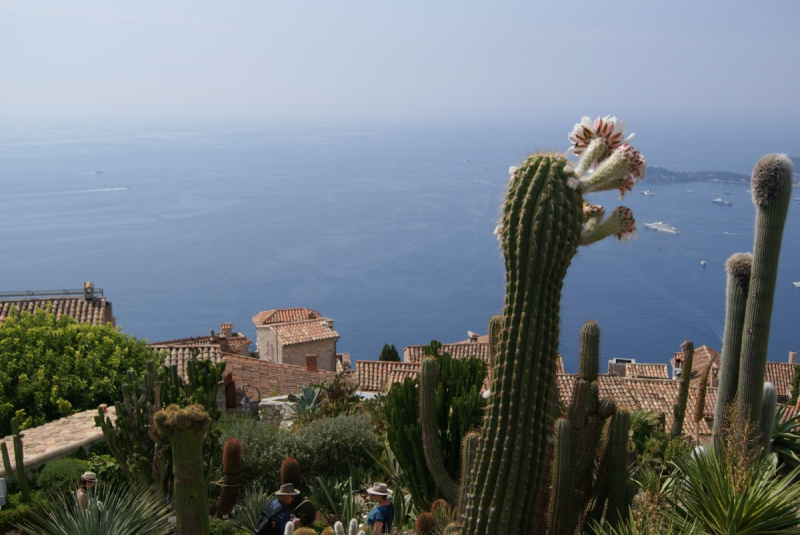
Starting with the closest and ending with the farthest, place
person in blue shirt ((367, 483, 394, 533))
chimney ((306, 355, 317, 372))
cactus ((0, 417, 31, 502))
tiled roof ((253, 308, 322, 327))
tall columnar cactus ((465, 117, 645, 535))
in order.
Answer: tall columnar cactus ((465, 117, 645, 535)) → person in blue shirt ((367, 483, 394, 533)) → cactus ((0, 417, 31, 502)) → chimney ((306, 355, 317, 372)) → tiled roof ((253, 308, 322, 327))

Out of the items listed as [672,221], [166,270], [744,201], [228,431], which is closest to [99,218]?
[166,270]

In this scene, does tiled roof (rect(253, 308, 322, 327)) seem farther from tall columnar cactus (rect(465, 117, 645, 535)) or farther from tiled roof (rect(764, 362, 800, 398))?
tall columnar cactus (rect(465, 117, 645, 535))

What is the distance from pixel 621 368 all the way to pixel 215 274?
9508cm

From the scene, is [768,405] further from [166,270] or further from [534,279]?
[166,270]

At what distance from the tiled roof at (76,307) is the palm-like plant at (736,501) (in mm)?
19701

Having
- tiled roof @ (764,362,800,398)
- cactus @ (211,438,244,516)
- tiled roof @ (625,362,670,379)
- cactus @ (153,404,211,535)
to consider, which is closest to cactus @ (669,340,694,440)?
cactus @ (211,438,244,516)

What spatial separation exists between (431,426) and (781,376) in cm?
2989

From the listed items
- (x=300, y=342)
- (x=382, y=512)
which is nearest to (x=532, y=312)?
(x=382, y=512)

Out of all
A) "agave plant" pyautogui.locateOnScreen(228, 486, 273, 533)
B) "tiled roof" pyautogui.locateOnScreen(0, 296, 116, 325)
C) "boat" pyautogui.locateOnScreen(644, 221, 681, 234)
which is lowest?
"boat" pyautogui.locateOnScreen(644, 221, 681, 234)

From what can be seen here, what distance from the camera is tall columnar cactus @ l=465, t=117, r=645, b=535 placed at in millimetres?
5398

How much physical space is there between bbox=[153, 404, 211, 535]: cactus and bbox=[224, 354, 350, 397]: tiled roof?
12.8 metres

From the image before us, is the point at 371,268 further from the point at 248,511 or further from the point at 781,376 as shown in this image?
the point at 248,511

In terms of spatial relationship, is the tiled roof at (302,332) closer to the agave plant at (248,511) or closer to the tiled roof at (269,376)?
the tiled roof at (269,376)

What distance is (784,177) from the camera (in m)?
8.22
